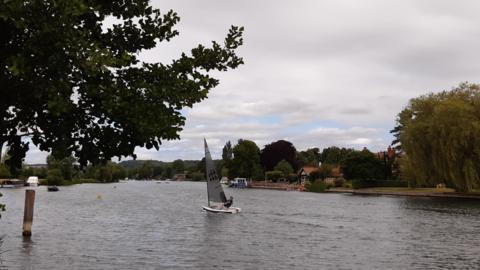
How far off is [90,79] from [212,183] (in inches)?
2301

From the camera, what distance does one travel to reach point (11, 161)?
9836 millimetres

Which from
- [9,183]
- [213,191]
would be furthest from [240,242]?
[9,183]

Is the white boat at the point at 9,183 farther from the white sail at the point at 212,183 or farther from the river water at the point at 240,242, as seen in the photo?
the river water at the point at 240,242

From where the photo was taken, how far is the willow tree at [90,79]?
7.30 m

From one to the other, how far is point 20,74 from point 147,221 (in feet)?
150

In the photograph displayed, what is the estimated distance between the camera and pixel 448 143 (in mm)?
81062

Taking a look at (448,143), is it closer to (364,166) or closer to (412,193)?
(412,193)

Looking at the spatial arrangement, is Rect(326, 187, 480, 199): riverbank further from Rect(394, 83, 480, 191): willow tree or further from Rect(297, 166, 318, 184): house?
Rect(297, 166, 318, 184): house

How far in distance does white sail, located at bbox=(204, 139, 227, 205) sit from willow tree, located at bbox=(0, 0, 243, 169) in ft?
184

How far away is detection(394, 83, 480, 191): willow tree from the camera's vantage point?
80.8 m

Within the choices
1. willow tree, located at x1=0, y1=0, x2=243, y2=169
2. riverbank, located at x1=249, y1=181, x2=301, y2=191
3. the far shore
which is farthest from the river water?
riverbank, located at x1=249, y1=181, x2=301, y2=191

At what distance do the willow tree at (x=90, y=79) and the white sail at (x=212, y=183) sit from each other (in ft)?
184

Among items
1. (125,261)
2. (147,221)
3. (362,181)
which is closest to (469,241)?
(125,261)

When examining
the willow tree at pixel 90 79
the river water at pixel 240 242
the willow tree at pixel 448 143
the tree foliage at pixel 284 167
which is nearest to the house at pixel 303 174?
the tree foliage at pixel 284 167
